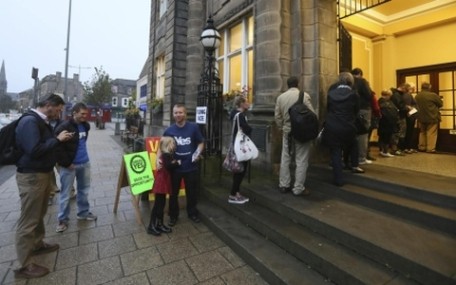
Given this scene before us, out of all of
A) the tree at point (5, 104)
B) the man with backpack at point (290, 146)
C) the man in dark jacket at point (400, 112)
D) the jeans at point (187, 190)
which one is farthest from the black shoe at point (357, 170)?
the tree at point (5, 104)

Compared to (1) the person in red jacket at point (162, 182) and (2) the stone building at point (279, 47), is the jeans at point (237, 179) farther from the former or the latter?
(2) the stone building at point (279, 47)

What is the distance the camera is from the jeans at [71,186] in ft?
15.4

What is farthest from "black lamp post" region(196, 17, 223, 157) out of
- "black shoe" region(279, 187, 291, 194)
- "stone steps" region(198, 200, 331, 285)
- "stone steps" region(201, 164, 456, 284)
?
"stone steps" region(198, 200, 331, 285)

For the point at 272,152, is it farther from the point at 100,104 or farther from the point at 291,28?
the point at 100,104

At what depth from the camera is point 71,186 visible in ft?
15.6

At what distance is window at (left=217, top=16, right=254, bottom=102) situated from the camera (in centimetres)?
823

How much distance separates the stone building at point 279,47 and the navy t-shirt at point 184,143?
6.78 feet

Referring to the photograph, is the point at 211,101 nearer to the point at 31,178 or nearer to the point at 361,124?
the point at 361,124

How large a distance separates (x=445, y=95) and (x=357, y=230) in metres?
6.68

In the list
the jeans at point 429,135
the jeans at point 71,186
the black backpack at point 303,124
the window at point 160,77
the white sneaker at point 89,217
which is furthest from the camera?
the window at point 160,77

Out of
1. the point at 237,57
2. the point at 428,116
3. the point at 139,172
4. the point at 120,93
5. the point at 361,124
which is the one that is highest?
the point at 120,93

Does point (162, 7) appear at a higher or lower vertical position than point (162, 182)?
higher

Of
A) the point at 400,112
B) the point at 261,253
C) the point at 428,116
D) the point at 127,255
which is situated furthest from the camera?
the point at 428,116

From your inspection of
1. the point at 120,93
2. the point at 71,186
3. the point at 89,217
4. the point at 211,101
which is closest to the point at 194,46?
the point at 211,101
